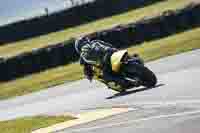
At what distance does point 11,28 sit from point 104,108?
29.1m

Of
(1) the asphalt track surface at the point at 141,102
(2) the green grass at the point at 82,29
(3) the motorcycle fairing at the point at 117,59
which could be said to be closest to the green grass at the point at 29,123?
(1) the asphalt track surface at the point at 141,102

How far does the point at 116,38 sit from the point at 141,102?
15789 millimetres

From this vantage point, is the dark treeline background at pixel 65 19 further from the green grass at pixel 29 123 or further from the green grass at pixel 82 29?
the green grass at pixel 29 123

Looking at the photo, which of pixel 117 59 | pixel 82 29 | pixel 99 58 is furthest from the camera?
pixel 82 29

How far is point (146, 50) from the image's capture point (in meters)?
28.2

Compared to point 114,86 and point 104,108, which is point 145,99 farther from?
point 114,86

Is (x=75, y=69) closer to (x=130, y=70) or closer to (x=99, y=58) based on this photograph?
(x=99, y=58)

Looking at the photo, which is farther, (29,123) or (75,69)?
(75,69)

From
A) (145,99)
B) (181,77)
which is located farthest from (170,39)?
(145,99)

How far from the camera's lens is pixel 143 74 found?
17219 mm

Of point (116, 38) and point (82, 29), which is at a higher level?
point (82, 29)

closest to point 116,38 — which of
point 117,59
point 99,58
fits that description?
point 99,58

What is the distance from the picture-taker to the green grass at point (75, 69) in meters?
25.8

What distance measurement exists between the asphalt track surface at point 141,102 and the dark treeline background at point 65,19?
64.9ft
